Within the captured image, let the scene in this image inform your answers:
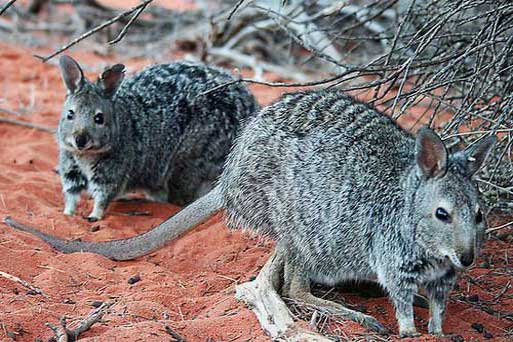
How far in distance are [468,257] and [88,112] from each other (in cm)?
369

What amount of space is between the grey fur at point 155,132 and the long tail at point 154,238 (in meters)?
1.18

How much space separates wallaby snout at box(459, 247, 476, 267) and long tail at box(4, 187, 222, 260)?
1828mm

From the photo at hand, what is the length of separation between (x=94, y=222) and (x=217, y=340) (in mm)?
2586

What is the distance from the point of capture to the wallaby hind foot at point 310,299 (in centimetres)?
430

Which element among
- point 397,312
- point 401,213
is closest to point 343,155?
point 401,213

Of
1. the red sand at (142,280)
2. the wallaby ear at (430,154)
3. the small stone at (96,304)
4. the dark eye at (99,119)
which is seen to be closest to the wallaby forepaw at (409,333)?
the red sand at (142,280)

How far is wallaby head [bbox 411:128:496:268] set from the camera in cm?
386

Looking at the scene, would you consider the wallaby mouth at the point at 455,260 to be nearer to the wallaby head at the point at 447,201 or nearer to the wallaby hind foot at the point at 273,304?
the wallaby head at the point at 447,201

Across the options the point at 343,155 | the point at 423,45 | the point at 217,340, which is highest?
the point at 423,45

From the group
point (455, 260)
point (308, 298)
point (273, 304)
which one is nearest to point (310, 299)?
point (308, 298)

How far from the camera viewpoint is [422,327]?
4461 millimetres

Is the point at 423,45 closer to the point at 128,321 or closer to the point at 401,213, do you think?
the point at 401,213

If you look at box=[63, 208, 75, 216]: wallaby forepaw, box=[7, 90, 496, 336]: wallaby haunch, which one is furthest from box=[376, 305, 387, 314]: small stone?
box=[63, 208, 75, 216]: wallaby forepaw

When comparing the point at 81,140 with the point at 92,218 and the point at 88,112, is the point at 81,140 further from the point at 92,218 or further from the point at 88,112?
the point at 92,218
